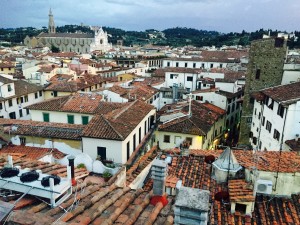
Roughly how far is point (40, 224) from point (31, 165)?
6018 mm

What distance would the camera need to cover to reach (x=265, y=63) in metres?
30.5

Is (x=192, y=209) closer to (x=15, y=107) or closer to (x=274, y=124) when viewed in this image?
(x=274, y=124)

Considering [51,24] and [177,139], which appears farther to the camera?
[51,24]

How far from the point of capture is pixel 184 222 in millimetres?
5551

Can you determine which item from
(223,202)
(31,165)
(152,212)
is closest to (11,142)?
(31,165)

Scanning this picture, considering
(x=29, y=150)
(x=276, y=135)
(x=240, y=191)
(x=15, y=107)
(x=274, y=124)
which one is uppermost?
(x=240, y=191)

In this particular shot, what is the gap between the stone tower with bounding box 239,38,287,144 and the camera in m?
29.7

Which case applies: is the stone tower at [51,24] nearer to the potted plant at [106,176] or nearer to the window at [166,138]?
the window at [166,138]

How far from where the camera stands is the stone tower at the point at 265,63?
2973cm

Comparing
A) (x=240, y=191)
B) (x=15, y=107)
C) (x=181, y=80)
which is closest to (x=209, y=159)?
(x=240, y=191)

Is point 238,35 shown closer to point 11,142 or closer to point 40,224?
point 11,142

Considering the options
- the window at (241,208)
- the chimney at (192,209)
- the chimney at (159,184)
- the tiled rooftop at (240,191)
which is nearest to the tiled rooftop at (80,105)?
the tiled rooftop at (240,191)

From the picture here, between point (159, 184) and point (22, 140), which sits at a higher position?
point (159, 184)

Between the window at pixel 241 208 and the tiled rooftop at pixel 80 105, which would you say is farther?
the tiled rooftop at pixel 80 105
